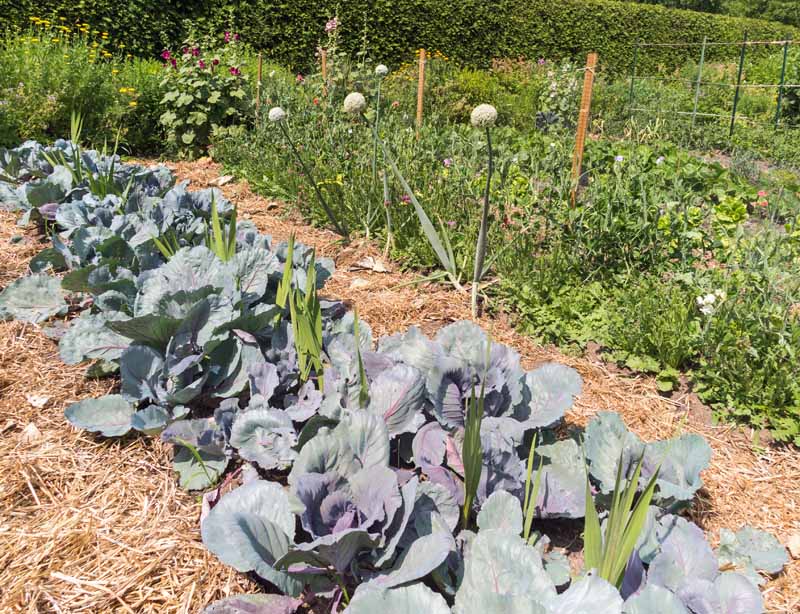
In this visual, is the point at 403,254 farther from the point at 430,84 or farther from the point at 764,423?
the point at 430,84

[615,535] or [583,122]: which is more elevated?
[583,122]

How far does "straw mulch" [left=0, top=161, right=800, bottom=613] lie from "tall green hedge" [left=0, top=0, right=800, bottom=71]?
507 centimetres

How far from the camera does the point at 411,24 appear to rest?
13.0 m

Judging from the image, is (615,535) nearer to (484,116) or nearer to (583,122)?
(484,116)

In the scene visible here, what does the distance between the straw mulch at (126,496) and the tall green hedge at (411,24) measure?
5067 millimetres

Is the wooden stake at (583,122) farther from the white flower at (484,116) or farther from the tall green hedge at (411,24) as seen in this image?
the tall green hedge at (411,24)

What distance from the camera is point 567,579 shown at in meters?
1.37

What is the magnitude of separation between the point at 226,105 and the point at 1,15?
462 centimetres

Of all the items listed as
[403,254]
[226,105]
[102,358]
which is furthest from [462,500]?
[226,105]

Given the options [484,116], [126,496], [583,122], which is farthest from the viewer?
[583,122]

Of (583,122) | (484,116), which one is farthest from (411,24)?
(484,116)

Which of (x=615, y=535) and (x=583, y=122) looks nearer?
(x=615, y=535)

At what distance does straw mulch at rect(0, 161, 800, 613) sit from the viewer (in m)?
1.43

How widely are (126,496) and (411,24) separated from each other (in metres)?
13.2
